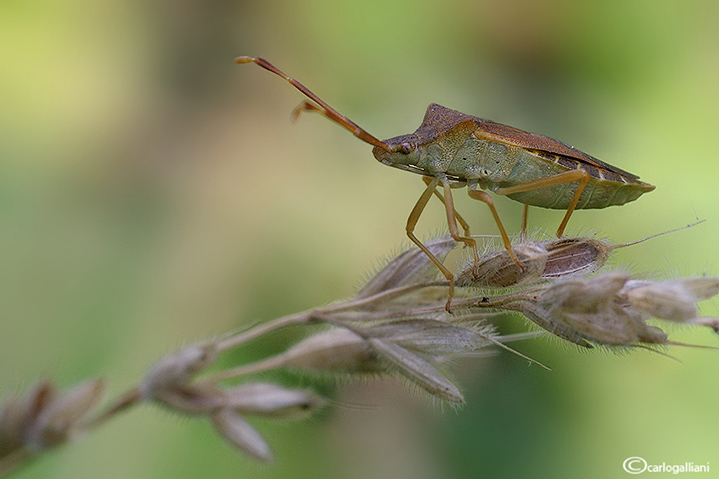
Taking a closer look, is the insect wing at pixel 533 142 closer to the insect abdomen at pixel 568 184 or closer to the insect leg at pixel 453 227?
the insect abdomen at pixel 568 184

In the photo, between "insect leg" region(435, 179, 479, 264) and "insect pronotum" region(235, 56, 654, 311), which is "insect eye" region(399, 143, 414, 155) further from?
"insect leg" region(435, 179, 479, 264)

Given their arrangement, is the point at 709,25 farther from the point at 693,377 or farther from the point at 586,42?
the point at 693,377

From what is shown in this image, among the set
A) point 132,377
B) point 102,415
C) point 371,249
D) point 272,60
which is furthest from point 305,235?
point 102,415

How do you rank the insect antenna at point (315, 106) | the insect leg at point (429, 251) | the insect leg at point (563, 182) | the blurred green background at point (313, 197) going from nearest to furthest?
the insect leg at point (429, 251) → the insect antenna at point (315, 106) → the insect leg at point (563, 182) → the blurred green background at point (313, 197)

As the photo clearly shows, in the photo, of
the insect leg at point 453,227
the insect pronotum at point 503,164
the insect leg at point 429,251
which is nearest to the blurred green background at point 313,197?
the insect leg at point 453,227

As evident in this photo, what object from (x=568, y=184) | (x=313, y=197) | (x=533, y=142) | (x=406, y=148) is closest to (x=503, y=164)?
(x=533, y=142)

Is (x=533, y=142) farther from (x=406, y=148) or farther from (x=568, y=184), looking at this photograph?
(x=406, y=148)
